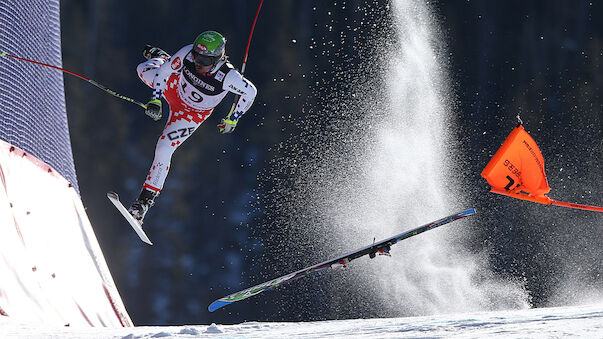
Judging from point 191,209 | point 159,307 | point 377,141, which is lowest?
point 159,307

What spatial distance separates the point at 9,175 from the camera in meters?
5.33

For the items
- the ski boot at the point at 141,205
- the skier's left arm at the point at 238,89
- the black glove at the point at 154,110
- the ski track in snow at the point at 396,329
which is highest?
the skier's left arm at the point at 238,89

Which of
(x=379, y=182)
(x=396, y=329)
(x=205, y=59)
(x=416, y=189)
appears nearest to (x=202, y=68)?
(x=205, y=59)

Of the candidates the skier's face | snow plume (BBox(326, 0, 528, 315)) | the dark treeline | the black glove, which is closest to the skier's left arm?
the skier's face

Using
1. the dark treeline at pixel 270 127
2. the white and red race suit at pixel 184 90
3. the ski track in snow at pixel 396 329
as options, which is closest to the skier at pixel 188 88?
the white and red race suit at pixel 184 90

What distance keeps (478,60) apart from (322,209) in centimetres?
237

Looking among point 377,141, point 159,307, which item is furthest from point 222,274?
point 377,141

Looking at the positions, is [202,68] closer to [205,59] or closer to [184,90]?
[205,59]

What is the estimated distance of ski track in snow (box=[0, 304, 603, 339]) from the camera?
3.34 m

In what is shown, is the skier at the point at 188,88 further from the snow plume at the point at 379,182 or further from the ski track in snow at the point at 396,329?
the snow plume at the point at 379,182

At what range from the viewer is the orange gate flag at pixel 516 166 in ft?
18.8

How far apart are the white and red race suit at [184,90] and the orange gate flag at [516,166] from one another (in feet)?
6.45

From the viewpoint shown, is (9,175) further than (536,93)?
No

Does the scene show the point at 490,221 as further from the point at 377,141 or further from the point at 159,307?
the point at 159,307
